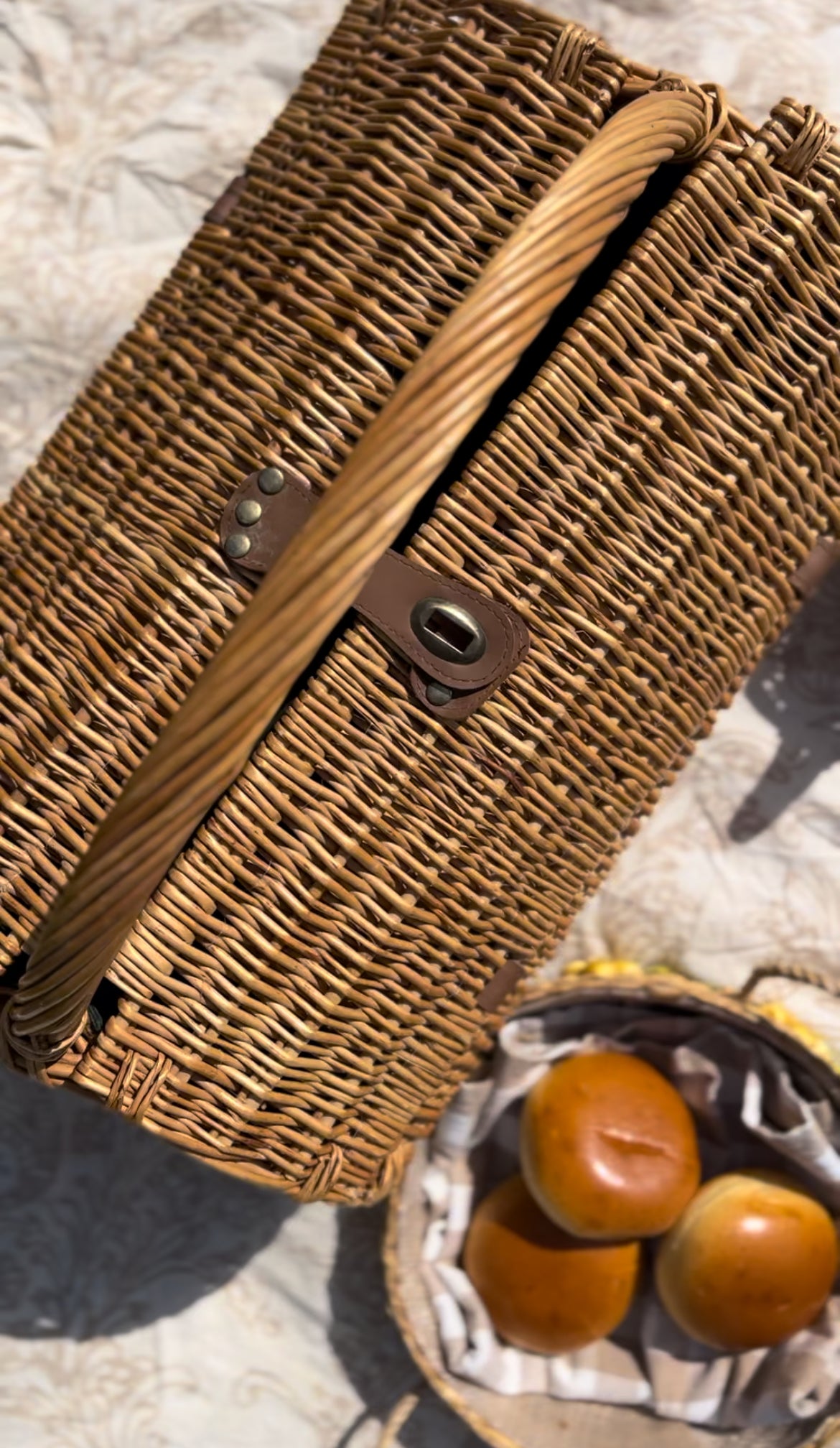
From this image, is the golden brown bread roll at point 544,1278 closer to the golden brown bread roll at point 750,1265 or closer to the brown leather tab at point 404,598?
the golden brown bread roll at point 750,1265

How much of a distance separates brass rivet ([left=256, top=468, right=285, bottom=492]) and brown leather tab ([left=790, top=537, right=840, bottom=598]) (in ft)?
0.75

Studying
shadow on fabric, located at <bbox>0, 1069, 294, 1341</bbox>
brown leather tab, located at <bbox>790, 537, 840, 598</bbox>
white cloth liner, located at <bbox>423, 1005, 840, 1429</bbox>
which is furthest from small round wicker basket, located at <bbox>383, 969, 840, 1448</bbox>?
brown leather tab, located at <bbox>790, 537, 840, 598</bbox>

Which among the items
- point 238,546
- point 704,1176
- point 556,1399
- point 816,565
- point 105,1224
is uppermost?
point 816,565

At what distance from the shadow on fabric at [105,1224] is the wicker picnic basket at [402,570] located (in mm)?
297

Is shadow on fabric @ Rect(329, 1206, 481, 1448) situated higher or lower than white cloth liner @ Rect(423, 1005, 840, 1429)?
lower

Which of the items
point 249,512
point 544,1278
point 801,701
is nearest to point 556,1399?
point 544,1278

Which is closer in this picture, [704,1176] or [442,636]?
[442,636]

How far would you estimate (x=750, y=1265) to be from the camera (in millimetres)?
542

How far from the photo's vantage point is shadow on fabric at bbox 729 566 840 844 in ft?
2.13

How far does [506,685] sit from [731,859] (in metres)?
0.34

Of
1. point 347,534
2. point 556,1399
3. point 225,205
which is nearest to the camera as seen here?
point 347,534

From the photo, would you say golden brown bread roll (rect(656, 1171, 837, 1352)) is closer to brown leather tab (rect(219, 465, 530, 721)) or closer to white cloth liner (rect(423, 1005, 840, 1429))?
white cloth liner (rect(423, 1005, 840, 1429))

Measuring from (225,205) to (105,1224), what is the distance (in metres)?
0.62

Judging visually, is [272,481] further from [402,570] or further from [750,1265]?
[750,1265]
